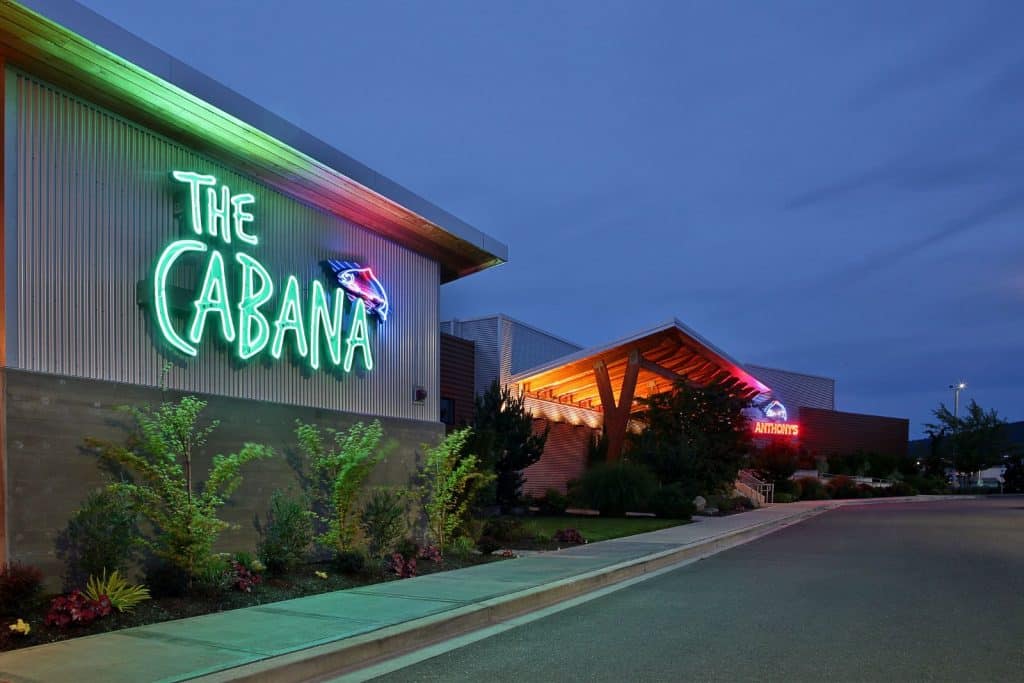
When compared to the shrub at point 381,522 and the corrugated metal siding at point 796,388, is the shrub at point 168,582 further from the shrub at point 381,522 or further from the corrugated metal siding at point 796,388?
the corrugated metal siding at point 796,388

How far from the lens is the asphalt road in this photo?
7.98 meters

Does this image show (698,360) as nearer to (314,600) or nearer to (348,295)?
(348,295)

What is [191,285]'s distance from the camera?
12.5m

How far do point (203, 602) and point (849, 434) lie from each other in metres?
72.7

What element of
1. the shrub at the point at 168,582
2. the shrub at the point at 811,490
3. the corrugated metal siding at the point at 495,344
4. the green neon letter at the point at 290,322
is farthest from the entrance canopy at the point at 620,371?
the shrub at the point at 168,582

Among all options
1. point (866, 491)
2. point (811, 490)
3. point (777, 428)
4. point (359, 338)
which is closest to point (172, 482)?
point (359, 338)

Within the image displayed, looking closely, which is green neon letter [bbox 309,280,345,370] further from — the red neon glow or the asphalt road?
the red neon glow

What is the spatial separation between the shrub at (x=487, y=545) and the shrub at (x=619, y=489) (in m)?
13.7

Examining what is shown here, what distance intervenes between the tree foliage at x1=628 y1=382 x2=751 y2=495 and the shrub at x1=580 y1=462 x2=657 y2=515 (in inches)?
113

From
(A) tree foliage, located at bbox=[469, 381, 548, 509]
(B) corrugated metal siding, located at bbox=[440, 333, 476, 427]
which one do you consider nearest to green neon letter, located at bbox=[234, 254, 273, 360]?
(A) tree foliage, located at bbox=[469, 381, 548, 509]

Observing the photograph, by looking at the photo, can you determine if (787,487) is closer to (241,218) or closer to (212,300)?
(241,218)

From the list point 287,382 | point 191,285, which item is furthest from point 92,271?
point 287,382

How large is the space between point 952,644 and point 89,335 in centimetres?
1027

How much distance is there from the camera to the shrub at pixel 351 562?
13.0m
